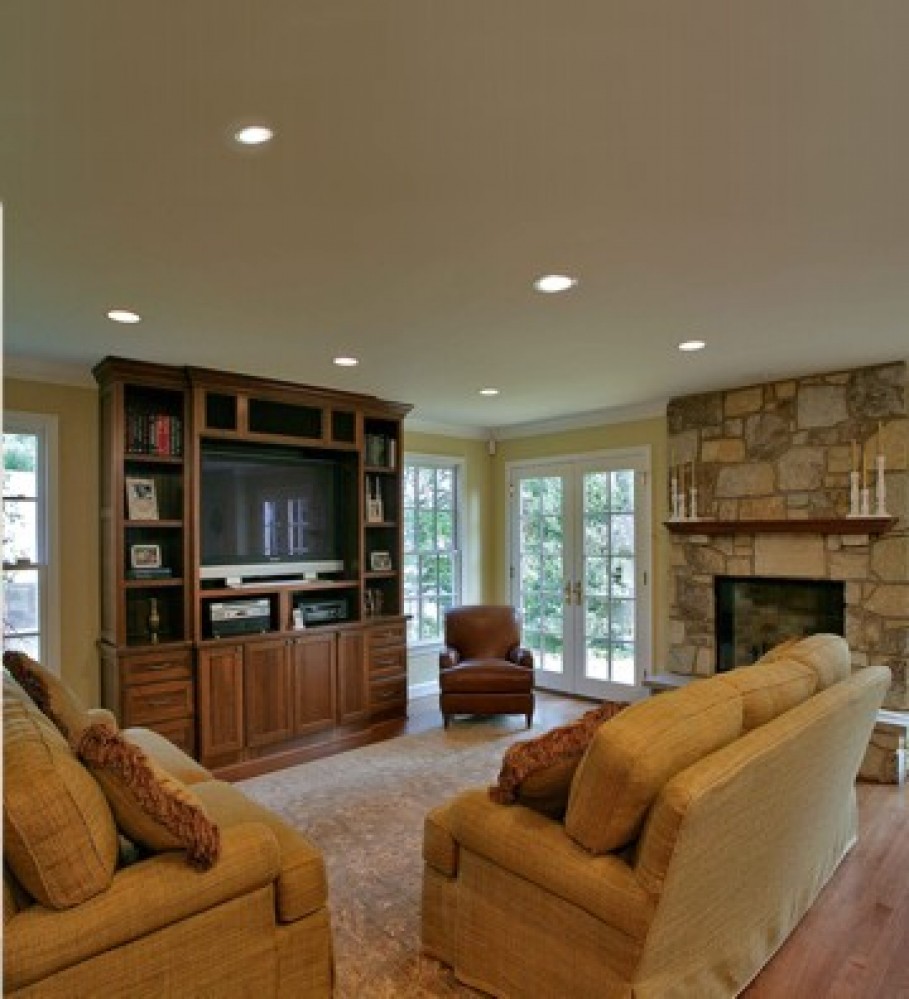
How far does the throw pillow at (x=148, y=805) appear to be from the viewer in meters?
1.70

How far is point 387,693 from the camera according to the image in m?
5.04

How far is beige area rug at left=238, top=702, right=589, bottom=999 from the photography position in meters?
2.22

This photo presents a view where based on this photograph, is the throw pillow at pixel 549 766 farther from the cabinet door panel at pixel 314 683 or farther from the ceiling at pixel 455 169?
the cabinet door panel at pixel 314 683

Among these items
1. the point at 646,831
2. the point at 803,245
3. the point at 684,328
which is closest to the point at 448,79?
the point at 803,245

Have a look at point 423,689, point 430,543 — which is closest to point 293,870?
point 423,689

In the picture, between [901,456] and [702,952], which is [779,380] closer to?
[901,456]

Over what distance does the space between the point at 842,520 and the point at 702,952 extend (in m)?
3.01

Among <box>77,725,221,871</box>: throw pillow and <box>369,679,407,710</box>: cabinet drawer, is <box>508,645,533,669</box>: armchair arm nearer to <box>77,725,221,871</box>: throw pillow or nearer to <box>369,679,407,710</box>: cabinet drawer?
<box>369,679,407,710</box>: cabinet drawer

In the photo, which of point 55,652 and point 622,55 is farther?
point 55,652

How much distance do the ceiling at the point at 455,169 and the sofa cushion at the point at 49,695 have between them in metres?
1.49

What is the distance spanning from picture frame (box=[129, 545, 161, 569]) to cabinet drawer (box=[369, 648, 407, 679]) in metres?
1.65

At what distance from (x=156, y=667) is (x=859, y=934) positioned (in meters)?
3.56

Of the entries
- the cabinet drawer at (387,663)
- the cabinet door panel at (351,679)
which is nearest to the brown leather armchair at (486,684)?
the cabinet drawer at (387,663)

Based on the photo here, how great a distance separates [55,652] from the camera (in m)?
3.95
